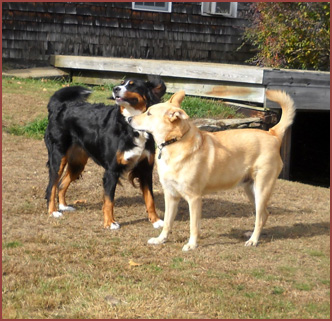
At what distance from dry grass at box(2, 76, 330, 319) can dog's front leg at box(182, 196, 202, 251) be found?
123 mm

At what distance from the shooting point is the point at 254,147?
593cm

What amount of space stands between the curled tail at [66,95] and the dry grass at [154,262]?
46.4 inches

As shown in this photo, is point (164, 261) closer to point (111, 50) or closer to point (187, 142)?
point (187, 142)

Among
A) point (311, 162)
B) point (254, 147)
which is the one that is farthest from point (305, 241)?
point (311, 162)

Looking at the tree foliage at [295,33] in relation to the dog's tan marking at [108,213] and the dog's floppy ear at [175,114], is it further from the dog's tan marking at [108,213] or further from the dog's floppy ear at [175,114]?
the dog's floppy ear at [175,114]

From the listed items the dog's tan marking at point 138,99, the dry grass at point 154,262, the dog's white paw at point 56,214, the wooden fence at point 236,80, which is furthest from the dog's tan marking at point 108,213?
the wooden fence at point 236,80

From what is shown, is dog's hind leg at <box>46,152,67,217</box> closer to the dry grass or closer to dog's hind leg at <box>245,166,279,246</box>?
the dry grass

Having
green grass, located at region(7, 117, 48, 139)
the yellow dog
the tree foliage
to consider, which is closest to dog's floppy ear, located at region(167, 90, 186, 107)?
the yellow dog

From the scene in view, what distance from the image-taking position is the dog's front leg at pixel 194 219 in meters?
5.70

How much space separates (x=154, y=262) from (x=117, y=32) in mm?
11719

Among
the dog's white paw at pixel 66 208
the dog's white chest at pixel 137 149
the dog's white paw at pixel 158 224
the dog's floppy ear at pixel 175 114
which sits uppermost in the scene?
the dog's floppy ear at pixel 175 114

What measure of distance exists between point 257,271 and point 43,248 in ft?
6.33

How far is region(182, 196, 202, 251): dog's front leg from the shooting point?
5.70m

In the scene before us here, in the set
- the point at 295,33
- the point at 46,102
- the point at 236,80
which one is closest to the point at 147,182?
the point at 236,80
